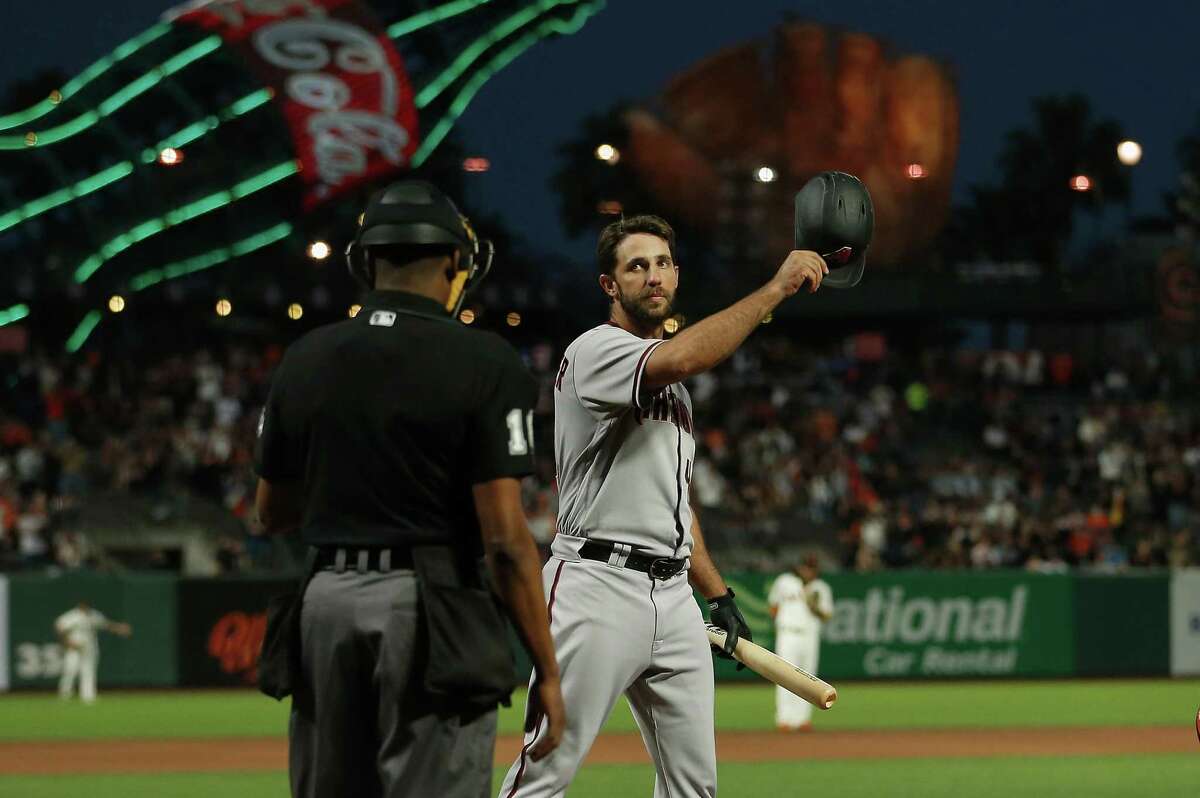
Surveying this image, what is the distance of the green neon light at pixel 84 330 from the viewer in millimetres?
33494

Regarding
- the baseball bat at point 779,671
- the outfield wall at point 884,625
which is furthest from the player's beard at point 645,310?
the outfield wall at point 884,625

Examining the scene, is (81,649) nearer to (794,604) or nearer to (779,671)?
(794,604)

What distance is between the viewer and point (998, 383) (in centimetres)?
3562

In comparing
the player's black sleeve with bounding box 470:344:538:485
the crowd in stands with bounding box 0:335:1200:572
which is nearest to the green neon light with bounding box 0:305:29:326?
the crowd in stands with bounding box 0:335:1200:572

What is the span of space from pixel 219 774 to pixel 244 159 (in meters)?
19.5

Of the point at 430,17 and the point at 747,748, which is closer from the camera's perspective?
the point at 747,748

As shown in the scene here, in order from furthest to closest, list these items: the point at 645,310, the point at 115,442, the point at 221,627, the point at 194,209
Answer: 1. the point at 194,209
2. the point at 115,442
3. the point at 221,627
4. the point at 645,310

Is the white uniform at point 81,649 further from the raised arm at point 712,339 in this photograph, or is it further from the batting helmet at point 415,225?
the batting helmet at point 415,225

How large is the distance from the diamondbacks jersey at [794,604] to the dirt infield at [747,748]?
1326 millimetres

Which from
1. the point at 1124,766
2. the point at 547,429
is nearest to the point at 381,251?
the point at 1124,766

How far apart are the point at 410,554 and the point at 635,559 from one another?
1.84m

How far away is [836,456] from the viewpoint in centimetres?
2992

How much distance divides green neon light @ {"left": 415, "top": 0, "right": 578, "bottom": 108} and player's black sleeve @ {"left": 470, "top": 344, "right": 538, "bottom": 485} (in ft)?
92.1

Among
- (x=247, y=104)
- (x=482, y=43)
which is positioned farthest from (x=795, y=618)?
(x=482, y=43)
